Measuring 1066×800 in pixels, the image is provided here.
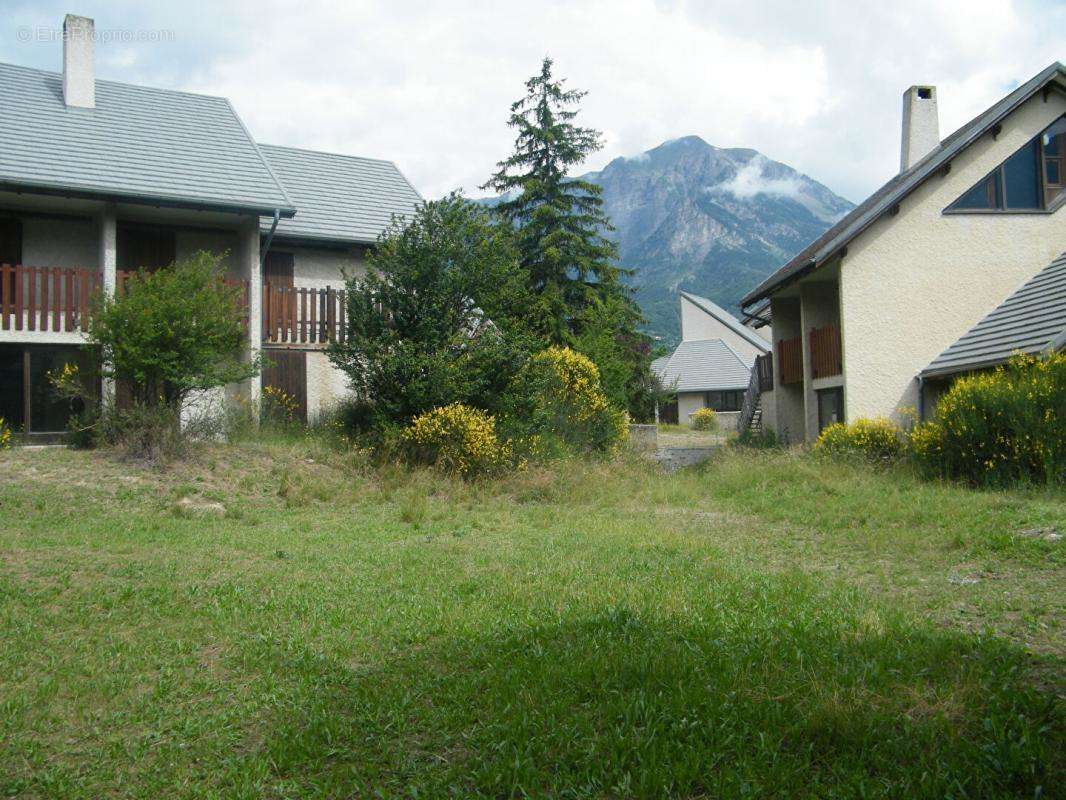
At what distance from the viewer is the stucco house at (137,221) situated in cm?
1623

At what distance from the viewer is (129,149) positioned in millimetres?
18250

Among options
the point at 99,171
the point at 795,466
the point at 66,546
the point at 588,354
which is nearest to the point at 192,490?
the point at 66,546

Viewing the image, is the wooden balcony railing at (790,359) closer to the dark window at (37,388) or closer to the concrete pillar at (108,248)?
the concrete pillar at (108,248)

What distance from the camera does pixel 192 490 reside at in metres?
12.2

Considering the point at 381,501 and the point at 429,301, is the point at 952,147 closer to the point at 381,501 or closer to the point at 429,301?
the point at 429,301

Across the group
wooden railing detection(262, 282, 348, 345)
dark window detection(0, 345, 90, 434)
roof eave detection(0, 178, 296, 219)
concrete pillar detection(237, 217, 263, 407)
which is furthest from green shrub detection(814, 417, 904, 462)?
dark window detection(0, 345, 90, 434)

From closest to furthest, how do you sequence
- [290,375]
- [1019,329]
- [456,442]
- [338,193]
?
[456,442] < [1019,329] < [290,375] < [338,193]

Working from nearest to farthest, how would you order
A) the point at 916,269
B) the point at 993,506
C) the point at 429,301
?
the point at 993,506
the point at 429,301
the point at 916,269

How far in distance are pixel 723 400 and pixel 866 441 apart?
3126 cm

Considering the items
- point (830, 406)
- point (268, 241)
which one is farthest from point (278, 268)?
point (830, 406)

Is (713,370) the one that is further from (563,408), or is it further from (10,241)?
(10,241)

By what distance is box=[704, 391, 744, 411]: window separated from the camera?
154 ft

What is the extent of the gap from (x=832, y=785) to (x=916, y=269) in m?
17.1

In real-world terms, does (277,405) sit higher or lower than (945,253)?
lower
